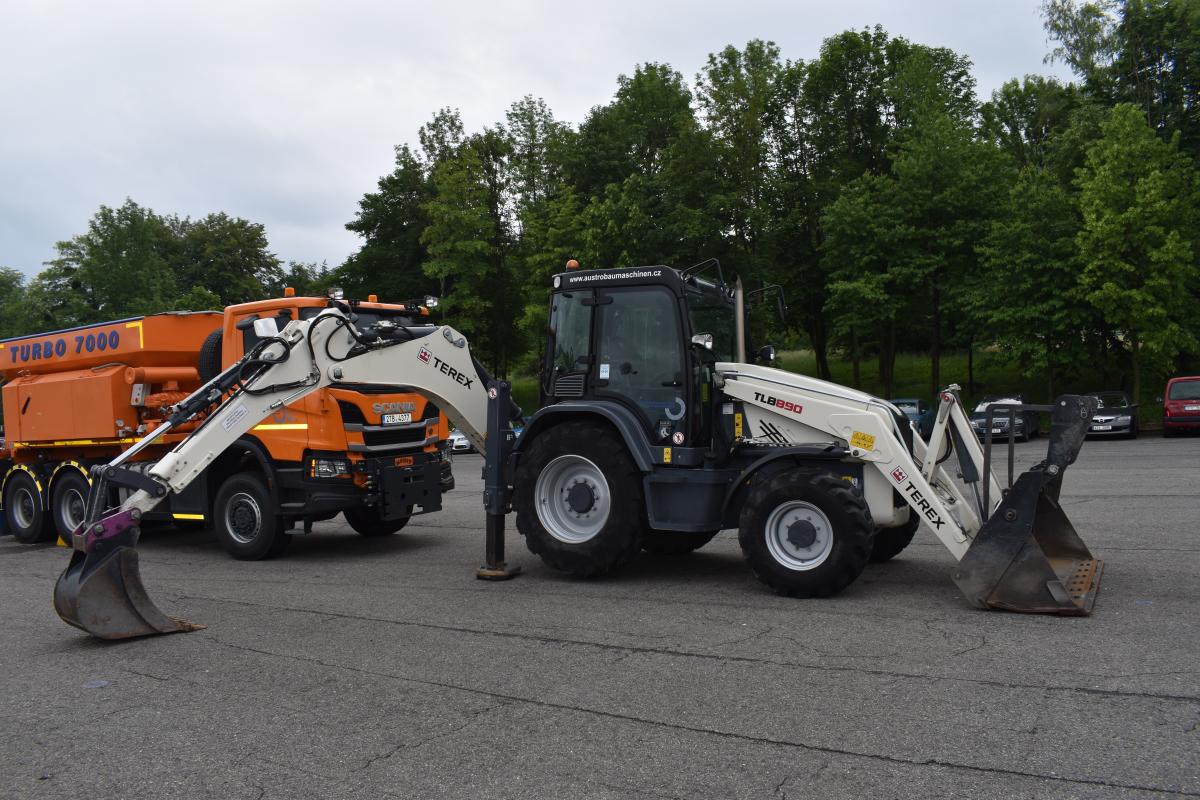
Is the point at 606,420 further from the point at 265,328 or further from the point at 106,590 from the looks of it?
the point at 106,590

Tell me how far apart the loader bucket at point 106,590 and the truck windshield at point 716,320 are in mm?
4959

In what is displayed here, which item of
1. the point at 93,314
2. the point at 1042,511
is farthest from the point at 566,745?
the point at 93,314

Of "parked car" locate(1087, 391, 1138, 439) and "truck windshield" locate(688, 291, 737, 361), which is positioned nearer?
"truck windshield" locate(688, 291, 737, 361)

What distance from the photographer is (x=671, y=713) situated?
5.02 meters

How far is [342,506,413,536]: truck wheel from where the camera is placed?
1205 cm

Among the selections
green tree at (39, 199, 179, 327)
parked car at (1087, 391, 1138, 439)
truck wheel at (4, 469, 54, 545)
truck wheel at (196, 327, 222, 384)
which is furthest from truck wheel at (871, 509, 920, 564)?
green tree at (39, 199, 179, 327)

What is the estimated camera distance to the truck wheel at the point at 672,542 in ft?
31.0

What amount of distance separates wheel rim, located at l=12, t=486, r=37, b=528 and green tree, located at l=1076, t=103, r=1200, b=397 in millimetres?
27231

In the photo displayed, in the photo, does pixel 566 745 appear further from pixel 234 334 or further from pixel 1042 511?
pixel 234 334

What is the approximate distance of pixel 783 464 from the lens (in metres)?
7.71

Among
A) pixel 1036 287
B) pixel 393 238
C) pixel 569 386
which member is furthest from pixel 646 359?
pixel 393 238

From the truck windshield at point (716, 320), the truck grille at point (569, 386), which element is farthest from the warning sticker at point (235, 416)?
the truck windshield at point (716, 320)

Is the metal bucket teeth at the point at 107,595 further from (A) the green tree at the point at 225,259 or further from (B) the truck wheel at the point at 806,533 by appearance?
(A) the green tree at the point at 225,259

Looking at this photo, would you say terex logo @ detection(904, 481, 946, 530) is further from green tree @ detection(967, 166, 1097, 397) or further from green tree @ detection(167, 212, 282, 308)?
green tree @ detection(167, 212, 282, 308)
